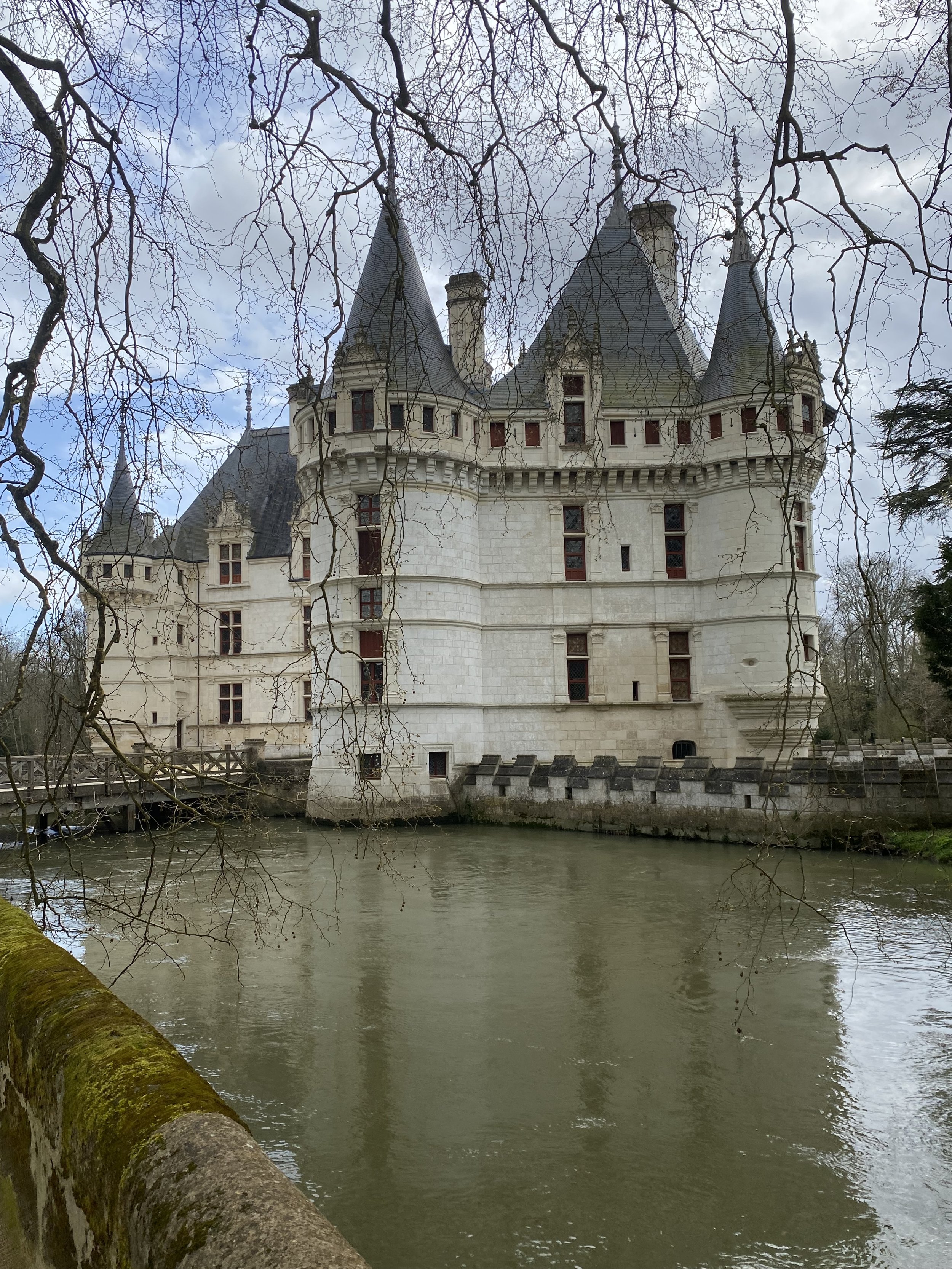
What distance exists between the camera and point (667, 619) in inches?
814

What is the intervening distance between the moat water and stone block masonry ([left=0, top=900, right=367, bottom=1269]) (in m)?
1.28

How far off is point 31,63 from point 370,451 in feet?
52.3

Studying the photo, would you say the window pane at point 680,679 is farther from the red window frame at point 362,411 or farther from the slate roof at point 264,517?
the slate roof at point 264,517

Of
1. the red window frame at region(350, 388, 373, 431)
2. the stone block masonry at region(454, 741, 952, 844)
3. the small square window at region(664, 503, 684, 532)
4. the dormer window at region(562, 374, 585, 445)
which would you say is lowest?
the stone block masonry at region(454, 741, 952, 844)

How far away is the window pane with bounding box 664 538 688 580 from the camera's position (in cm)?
2095

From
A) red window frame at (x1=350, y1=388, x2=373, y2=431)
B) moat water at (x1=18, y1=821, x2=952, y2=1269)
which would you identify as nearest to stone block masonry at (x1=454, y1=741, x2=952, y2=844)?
moat water at (x1=18, y1=821, x2=952, y2=1269)

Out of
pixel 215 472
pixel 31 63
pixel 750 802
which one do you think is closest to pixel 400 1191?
pixel 215 472

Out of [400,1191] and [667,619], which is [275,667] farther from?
[400,1191]

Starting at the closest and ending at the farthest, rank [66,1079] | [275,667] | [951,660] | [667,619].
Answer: [66,1079], [951,660], [667,619], [275,667]

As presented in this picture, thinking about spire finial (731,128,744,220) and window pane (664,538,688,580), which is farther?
window pane (664,538,688,580)

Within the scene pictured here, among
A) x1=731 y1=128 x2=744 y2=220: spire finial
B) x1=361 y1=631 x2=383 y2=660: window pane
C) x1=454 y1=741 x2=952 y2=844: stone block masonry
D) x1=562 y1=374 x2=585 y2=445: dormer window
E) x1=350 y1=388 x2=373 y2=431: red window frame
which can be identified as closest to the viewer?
x1=731 y1=128 x2=744 y2=220: spire finial

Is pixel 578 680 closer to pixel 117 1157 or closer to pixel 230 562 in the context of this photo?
pixel 230 562

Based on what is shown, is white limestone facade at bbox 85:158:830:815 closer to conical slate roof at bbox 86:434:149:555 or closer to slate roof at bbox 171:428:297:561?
slate roof at bbox 171:428:297:561

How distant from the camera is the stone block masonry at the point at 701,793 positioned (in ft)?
47.4
